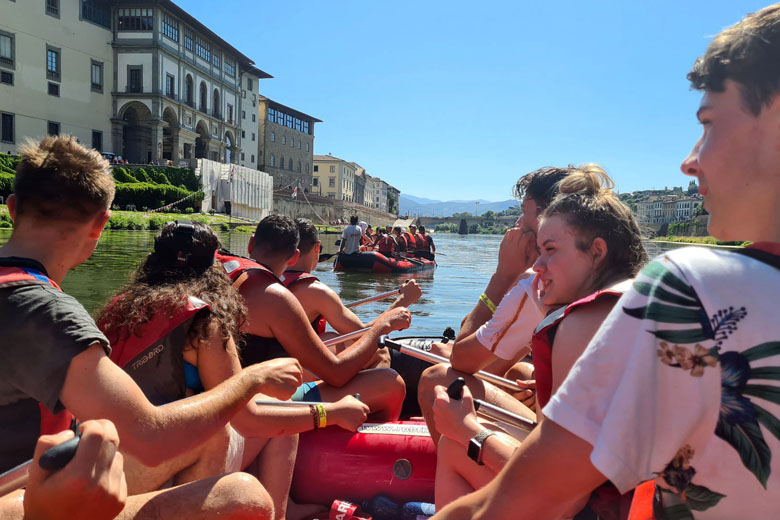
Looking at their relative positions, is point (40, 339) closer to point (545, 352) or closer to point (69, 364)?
→ point (69, 364)

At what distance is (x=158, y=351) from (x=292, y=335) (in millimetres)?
965

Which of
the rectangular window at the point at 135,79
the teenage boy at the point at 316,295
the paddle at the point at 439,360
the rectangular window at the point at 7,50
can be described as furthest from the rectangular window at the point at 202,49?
the paddle at the point at 439,360

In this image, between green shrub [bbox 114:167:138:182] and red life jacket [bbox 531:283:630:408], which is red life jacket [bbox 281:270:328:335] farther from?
green shrub [bbox 114:167:138:182]

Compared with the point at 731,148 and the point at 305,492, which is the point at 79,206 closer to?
the point at 731,148

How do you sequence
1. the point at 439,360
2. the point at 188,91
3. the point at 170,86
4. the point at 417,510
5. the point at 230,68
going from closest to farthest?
1. the point at 417,510
2. the point at 439,360
3. the point at 170,86
4. the point at 188,91
5. the point at 230,68

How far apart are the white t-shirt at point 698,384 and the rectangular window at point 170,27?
49.3m

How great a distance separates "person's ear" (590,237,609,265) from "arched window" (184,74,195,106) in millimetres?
50343

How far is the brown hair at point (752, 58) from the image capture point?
0.88 metres

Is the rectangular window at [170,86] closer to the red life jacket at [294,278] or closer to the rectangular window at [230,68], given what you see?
the rectangular window at [230,68]

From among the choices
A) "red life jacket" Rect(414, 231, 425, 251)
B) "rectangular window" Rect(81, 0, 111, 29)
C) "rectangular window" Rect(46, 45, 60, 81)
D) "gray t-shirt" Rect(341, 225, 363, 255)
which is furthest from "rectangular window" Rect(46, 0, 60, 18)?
"gray t-shirt" Rect(341, 225, 363, 255)

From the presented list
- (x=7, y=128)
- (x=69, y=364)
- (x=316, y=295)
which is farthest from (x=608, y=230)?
(x=7, y=128)

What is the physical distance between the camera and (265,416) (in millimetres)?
2330

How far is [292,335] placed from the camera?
2957 millimetres

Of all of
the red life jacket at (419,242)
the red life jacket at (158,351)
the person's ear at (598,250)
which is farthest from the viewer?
the red life jacket at (419,242)
